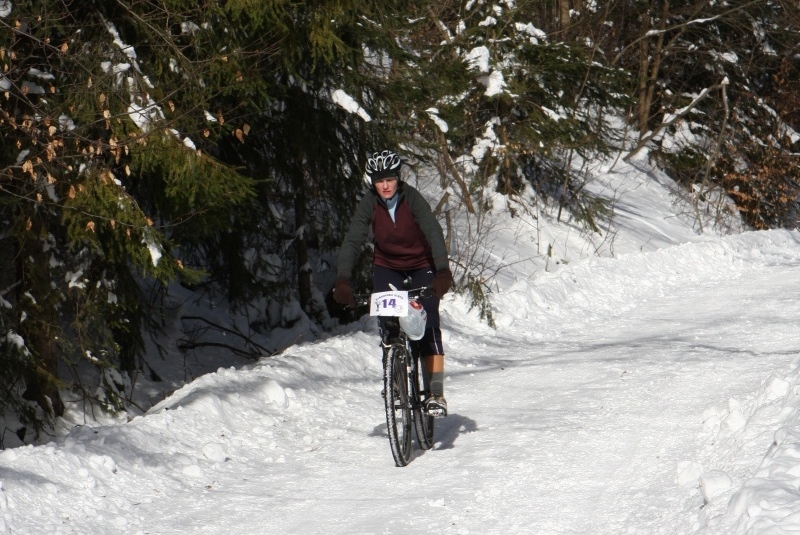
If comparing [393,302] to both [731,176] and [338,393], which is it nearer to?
[338,393]

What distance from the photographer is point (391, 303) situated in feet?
19.6

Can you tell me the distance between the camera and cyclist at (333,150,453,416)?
6133 millimetres

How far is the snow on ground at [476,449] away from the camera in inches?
193

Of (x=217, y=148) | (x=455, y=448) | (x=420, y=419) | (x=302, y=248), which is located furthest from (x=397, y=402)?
(x=302, y=248)

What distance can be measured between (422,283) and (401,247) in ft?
0.97

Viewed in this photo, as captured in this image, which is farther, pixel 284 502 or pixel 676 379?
pixel 676 379

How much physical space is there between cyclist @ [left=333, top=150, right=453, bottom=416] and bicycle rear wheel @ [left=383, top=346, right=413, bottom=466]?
0.85 ft

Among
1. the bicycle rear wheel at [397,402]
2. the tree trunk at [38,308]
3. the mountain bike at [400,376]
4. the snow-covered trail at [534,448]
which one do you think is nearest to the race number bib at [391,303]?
the mountain bike at [400,376]

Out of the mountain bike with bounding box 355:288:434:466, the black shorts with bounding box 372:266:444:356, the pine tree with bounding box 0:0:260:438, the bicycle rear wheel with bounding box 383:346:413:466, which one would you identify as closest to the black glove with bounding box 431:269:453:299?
the mountain bike with bounding box 355:288:434:466

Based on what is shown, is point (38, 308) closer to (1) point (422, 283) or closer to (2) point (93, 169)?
(2) point (93, 169)

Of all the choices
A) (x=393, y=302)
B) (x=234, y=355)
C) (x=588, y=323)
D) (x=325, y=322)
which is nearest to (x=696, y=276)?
(x=588, y=323)

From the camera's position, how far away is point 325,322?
1263cm

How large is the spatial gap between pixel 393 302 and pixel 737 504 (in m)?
2.61

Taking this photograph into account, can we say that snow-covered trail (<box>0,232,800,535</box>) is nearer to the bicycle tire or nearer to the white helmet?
the bicycle tire
